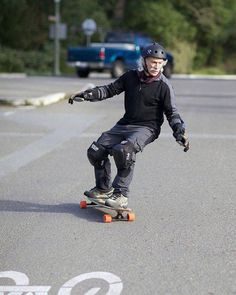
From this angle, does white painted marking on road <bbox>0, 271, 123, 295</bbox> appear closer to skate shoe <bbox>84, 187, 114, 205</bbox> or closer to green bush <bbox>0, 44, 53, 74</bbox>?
skate shoe <bbox>84, 187, 114, 205</bbox>

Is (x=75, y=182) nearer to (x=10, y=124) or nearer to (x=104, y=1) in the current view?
(x=10, y=124)

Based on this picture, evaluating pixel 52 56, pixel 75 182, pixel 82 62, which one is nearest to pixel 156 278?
pixel 75 182

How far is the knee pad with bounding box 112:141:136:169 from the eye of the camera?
617 cm

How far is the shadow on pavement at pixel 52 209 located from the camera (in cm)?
653

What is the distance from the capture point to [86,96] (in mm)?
6367

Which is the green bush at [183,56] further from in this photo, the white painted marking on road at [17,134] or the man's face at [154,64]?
the man's face at [154,64]

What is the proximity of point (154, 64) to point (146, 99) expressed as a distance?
0.34 m

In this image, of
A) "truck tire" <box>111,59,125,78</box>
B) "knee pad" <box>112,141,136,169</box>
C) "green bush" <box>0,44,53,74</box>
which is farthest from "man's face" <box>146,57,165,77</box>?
"green bush" <box>0,44,53,74</box>

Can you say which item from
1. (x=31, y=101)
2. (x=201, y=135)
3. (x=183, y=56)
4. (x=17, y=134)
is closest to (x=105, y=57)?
(x=31, y=101)

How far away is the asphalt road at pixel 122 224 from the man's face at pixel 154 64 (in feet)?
4.46

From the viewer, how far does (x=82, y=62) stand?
97.4 feet

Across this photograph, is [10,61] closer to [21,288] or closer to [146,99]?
[146,99]

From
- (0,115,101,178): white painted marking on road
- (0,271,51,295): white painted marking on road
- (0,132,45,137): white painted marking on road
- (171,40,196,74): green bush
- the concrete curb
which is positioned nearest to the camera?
(0,271,51,295): white painted marking on road

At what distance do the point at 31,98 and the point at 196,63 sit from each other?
3231 cm
